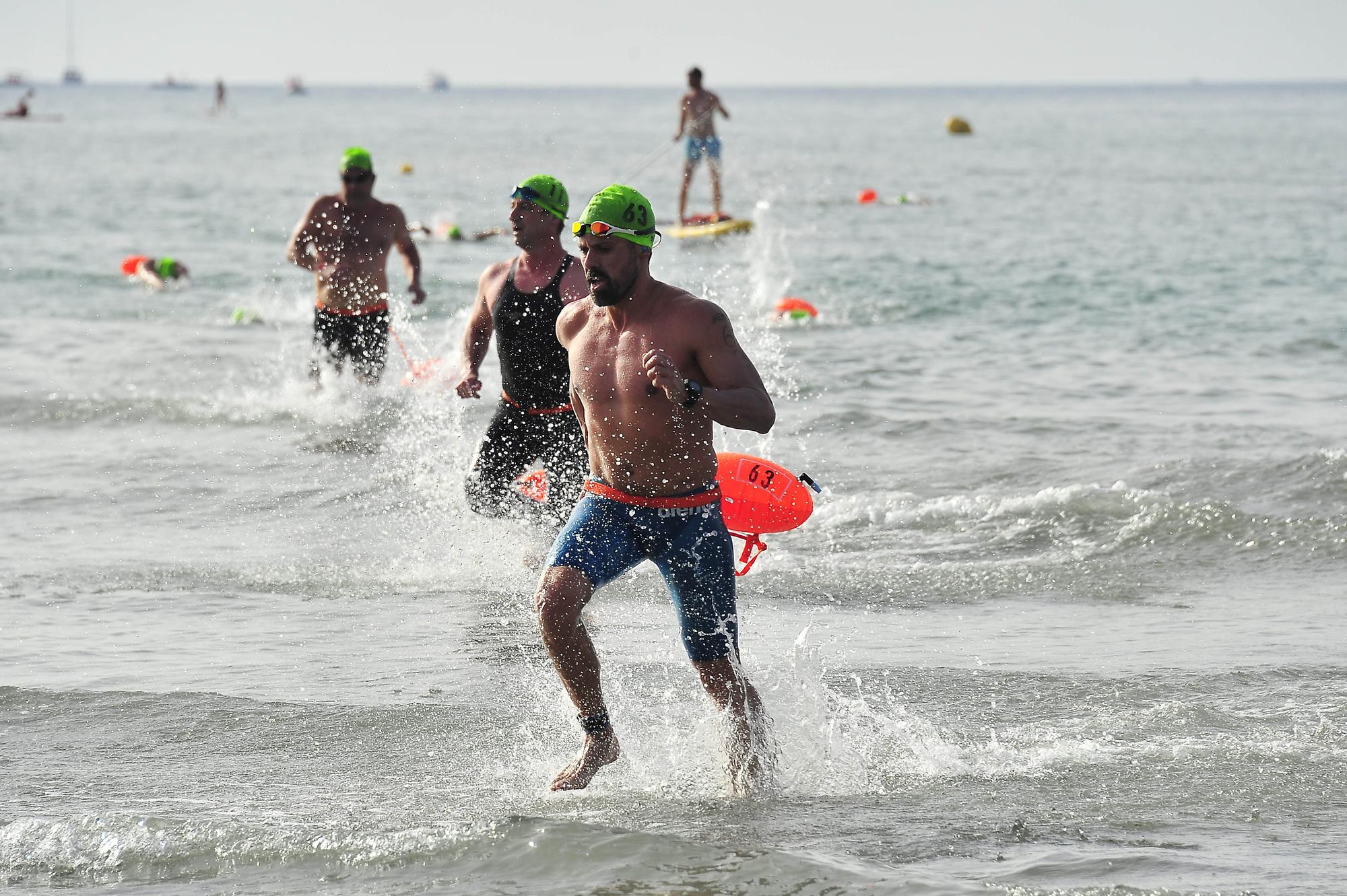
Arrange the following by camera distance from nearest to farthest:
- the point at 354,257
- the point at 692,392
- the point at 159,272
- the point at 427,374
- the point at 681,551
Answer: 1. the point at 692,392
2. the point at 681,551
3. the point at 354,257
4. the point at 427,374
5. the point at 159,272

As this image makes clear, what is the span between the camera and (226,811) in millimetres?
4781

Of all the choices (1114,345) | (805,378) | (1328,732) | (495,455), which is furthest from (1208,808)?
(1114,345)

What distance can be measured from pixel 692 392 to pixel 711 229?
19.9 meters

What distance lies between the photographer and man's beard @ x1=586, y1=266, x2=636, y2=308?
464 cm

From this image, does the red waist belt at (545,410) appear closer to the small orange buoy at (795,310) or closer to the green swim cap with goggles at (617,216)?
the green swim cap with goggles at (617,216)

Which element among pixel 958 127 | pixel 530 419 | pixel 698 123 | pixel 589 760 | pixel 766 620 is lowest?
pixel 766 620

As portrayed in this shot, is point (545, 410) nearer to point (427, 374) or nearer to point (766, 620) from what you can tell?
point (766, 620)

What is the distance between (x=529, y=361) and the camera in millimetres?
6836

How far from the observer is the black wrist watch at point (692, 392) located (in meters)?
4.31

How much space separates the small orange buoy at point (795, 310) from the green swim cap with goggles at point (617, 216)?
12.0 m

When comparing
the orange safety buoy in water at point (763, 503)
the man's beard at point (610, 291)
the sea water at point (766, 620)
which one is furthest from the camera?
the orange safety buoy in water at point (763, 503)

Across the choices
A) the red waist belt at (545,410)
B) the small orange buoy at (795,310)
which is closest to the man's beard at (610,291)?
the red waist belt at (545,410)

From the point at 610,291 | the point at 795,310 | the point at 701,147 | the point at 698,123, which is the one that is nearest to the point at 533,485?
the point at 610,291

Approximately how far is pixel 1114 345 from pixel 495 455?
9.44 metres
